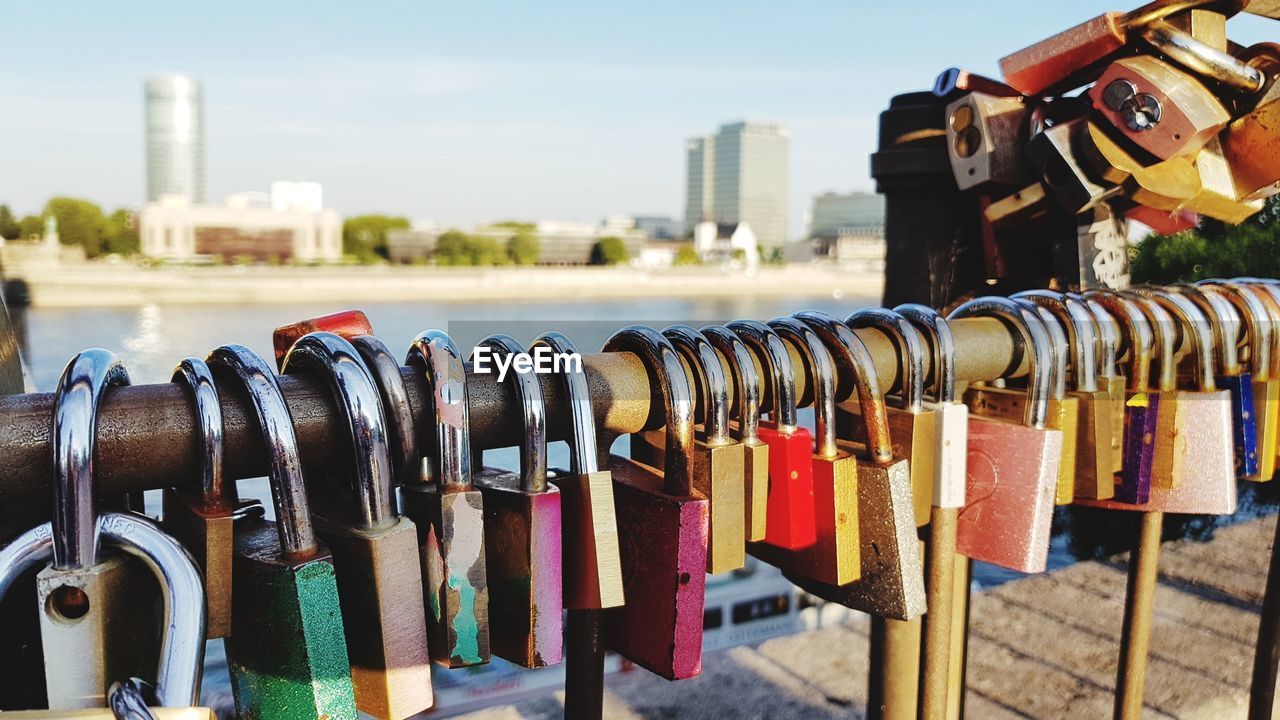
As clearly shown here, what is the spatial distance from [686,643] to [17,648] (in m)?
0.35

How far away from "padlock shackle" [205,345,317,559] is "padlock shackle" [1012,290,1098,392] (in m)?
0.65

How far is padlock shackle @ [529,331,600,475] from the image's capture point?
0.54 m

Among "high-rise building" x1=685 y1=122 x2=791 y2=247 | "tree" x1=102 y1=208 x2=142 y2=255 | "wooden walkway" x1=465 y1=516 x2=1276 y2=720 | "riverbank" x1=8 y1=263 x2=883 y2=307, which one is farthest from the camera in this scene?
"high-rise building" x1=685 y1=122 x2=791 y2=247

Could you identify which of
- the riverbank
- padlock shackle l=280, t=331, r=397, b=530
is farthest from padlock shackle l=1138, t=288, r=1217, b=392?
the riverbank

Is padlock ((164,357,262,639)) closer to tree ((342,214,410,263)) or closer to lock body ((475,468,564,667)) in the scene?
lock body ((475,468,564,667))

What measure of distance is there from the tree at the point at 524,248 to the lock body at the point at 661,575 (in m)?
44.7

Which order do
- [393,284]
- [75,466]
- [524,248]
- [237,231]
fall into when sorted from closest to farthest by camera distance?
[75,466], [393,284], [237,231], [524,248]

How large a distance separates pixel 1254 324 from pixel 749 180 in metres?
97.5

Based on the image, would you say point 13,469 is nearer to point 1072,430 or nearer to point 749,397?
point 749,397

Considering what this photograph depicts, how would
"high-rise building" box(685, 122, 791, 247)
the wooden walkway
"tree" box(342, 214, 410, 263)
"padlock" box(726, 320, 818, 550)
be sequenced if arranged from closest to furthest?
1. "padlock" box(726, 320, 818, 550)
2. the wooden walkway
3. "tree" box(342, 214, 410, 263)
4. "high-rise building" box(685, 122, 791, 247)

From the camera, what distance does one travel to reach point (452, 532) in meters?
0.51

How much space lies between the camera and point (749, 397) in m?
0.62

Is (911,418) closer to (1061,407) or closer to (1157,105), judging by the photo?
(1061,407)

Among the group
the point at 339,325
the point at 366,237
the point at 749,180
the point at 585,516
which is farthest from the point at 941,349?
the point at 749,180
